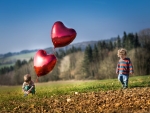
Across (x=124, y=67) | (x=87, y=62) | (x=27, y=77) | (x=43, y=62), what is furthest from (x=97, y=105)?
(x=87, y=62)

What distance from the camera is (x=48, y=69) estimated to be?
11.8m

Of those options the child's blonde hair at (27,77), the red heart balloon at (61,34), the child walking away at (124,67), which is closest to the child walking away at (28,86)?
the child's blonde hair at (27,77)

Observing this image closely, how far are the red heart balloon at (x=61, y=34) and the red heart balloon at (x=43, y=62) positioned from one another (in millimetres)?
548

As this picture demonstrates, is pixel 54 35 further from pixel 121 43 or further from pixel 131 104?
pixel 121 43

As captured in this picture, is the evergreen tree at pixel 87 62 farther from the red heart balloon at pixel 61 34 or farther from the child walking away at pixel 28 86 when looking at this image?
the child walking away at pixel 28 86

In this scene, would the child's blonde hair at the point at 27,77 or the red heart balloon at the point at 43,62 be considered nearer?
the child's blonde hair at the point at 27,77

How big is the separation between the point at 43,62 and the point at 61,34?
1.14 metres

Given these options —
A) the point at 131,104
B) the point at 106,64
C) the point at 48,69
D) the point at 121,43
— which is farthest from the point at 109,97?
the point at 121,43

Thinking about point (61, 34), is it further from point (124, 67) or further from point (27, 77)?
point (124, 67)

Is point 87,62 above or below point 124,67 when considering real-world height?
above

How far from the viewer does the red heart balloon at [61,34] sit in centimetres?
1173

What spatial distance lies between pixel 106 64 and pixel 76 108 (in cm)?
1746

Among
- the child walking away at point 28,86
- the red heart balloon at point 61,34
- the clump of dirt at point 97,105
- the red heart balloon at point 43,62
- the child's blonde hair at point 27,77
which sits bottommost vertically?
the clump of dirt at point 97,105

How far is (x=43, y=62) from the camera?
11664mm
